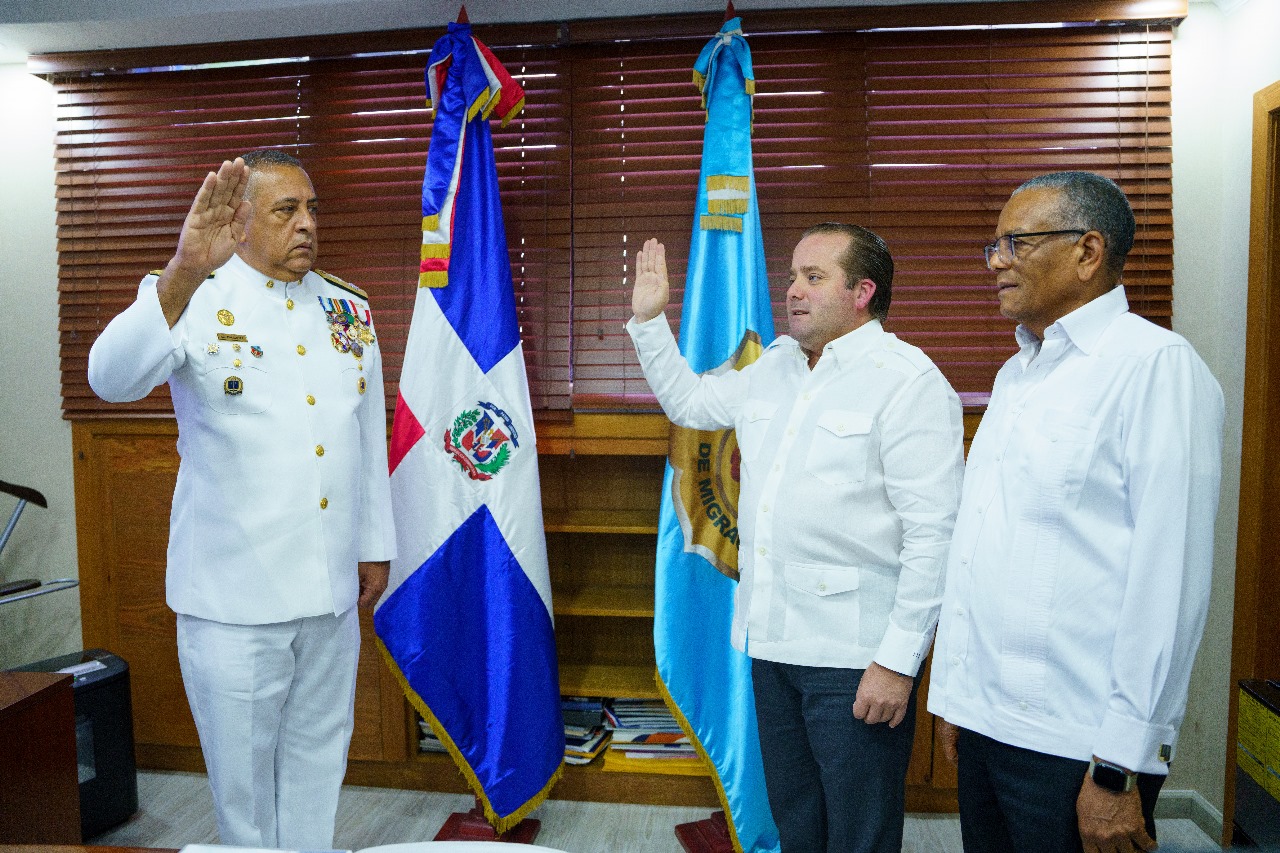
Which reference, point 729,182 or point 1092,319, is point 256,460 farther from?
point 1092,319

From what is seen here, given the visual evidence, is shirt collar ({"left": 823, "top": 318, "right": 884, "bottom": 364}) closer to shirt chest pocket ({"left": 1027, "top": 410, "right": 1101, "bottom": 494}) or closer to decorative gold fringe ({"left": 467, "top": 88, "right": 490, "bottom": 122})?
shirt chest pocket ({"left": 1027, "top": 410, "right": 1101, "bottom": 494})

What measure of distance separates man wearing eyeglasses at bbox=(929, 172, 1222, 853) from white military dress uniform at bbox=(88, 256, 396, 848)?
1274 mm

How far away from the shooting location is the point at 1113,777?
112 centimetres

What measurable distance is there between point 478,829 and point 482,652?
1.69 feet

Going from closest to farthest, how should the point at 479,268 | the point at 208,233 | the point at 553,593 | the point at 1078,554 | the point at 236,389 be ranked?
the point at 1078,554 → the point at 208,233 → the point at 236,389 → the point at 479,268 → the point at 553,593

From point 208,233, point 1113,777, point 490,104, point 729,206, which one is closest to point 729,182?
point 729,206

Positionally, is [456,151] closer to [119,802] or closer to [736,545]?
[736,545]

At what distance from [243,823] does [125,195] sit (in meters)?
2.12

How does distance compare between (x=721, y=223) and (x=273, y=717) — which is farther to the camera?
(x=721, y=223)

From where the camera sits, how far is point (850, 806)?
5.04 ft

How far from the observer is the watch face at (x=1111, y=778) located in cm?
111

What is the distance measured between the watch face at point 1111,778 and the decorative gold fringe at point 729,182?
1622mm

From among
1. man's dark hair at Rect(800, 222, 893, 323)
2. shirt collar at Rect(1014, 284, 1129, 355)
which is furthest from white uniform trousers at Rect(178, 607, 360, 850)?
shirt collar at Rect(1014, 284, 1129, 355)

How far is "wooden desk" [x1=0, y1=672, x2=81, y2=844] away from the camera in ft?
5.61
